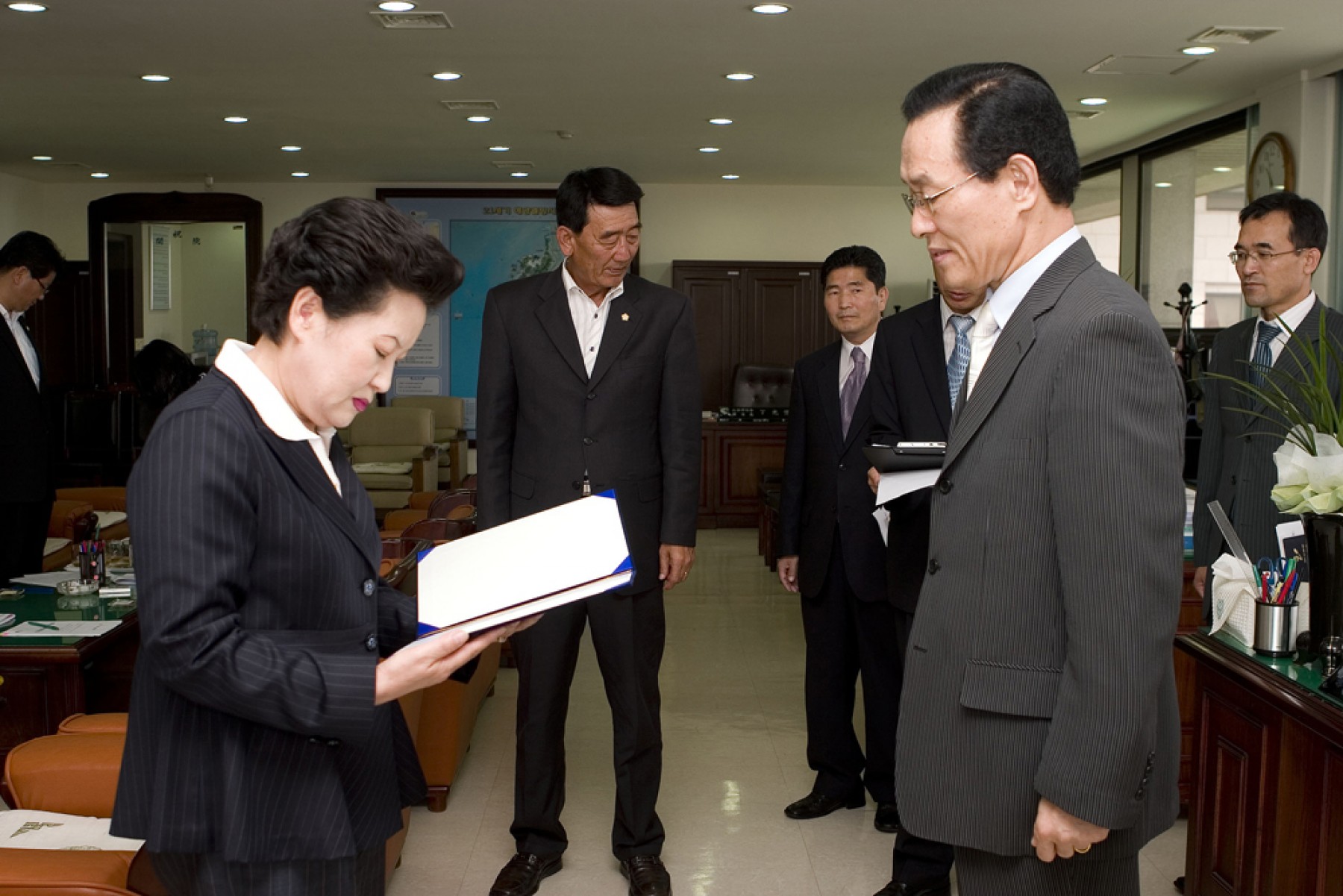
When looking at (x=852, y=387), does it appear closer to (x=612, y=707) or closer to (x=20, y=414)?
(x=612, y=707)

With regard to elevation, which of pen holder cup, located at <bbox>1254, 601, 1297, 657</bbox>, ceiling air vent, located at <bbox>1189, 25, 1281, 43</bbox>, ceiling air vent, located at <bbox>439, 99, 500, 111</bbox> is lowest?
pen holder cup, located at <bbox>1254, 601, 1297, 657</bbox>

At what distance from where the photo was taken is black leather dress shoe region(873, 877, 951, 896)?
137 inches

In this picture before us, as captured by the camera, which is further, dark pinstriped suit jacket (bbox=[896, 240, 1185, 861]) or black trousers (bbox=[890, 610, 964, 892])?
black trousers (bbox=[890, 610, 964, 892])

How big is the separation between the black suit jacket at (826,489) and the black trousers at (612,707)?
76 centimetres

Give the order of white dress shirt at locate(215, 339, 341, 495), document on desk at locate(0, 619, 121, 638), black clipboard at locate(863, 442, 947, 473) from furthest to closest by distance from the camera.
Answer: document on desk at locate(0, 619, 121, 638), black clipboard at locate(863, 442, 947, 473), white dress shirt at locate(215, 339, 341, 495)

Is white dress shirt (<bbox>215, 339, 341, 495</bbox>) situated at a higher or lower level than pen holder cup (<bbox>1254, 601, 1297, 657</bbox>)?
higher

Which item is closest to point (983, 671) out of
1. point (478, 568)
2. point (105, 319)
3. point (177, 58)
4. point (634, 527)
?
point (478, 568)

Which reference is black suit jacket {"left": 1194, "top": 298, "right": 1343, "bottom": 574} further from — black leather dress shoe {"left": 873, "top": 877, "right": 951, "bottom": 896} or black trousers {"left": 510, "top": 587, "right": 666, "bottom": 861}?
black trousers {"left": 510, "top": 587, "right": 666, "bottom": 861}

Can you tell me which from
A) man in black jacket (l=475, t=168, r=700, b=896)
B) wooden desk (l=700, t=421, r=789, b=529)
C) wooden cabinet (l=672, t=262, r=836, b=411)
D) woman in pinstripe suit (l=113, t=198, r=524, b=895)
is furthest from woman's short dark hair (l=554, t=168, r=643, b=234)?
wooden cabinet (l=672, t=262, r=836, b=411)

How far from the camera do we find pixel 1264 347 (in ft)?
13.4

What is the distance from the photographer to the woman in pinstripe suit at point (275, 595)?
1.52 meters

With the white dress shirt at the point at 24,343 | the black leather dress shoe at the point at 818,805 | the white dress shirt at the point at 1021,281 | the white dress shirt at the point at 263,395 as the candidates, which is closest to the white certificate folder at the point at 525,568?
the white dress shirt at the point at 263,395

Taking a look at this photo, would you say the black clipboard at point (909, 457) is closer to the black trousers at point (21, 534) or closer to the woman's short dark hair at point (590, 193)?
the woman's short dark hair at point (590, 193)

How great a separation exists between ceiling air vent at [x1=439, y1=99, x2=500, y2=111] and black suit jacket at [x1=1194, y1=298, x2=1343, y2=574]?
5.92 meters
